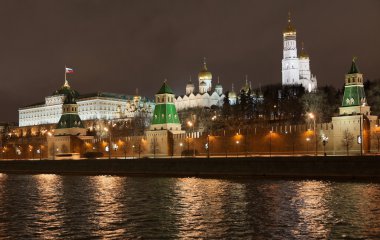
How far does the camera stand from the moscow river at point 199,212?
16.0 meters

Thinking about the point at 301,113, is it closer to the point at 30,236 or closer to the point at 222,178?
the point at 222,178

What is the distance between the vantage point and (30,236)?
15820mm

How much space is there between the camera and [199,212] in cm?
1970

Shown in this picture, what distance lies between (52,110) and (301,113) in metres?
85.2

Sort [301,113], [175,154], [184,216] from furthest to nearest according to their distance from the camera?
[301,113], [175,154], [184,216]

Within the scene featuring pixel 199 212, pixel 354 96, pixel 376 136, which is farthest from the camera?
pixel 354 96

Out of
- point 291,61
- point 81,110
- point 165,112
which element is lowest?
point 165,112

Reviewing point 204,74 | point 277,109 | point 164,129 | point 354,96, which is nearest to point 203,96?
point 204,74

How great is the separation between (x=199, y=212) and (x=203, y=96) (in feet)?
259

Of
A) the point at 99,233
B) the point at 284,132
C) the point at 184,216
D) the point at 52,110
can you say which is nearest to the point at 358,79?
the point at 284,132

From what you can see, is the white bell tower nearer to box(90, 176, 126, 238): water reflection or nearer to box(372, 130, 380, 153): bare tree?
box(372, 130, 380, 153): bare tree

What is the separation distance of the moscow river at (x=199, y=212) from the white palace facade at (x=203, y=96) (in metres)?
68.8

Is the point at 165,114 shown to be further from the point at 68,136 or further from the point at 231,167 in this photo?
the point at 231,167

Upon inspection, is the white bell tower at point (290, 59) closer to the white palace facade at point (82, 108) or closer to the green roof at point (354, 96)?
the white palace facade at point (82, 108)
